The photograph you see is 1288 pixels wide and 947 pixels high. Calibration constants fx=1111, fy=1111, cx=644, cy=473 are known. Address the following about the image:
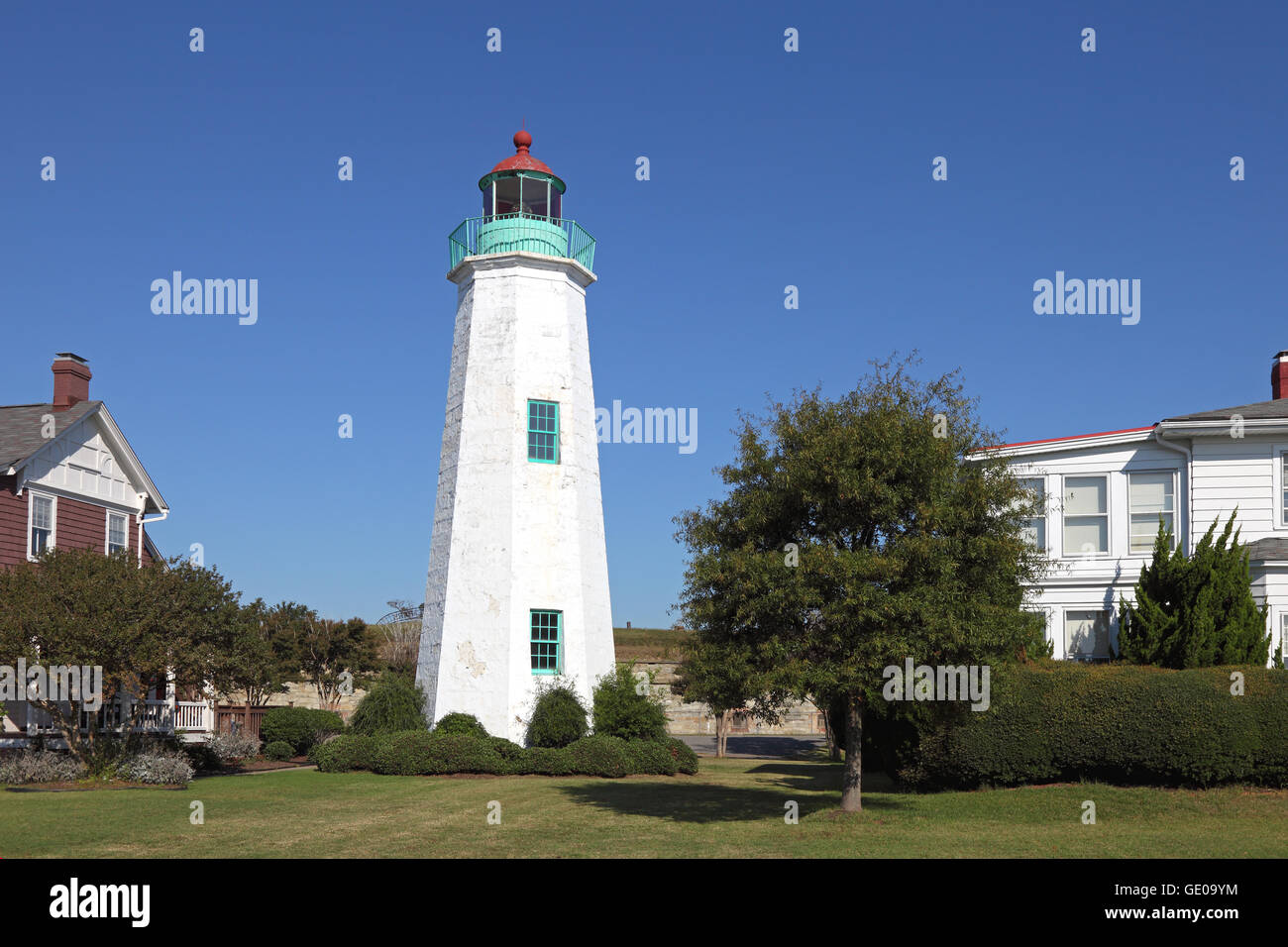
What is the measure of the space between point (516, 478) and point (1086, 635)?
1436cm

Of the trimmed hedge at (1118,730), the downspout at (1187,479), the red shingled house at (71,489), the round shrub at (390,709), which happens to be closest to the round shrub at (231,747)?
the red shingled house at (71,489)

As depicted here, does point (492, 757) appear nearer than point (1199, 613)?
No

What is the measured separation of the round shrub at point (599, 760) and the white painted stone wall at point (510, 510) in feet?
6.38

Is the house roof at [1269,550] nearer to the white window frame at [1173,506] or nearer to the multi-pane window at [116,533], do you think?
the white window frame at [1173,506]

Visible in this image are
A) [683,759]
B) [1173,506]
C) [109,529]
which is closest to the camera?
[1173,506]

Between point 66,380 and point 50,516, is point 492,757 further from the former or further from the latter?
point 66,380

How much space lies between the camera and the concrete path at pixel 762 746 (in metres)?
42.0

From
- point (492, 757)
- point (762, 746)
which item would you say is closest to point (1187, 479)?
point (492, 757)

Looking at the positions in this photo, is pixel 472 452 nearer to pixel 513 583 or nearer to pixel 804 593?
pixel 513 583

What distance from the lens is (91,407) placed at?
97.6 feet

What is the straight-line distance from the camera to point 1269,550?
896 inches

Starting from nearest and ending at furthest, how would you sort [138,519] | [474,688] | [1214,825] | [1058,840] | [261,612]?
[1058,840] → [1214,825] → [261,612] → [474,688] → [138,519]
